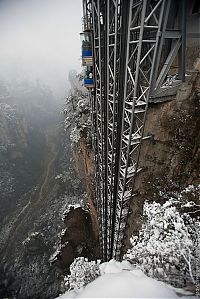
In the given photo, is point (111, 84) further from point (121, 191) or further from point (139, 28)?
point (121, 191)

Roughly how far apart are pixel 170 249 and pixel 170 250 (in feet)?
0.08

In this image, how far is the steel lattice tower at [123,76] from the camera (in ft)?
32.6

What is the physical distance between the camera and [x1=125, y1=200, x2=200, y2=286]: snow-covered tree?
603 centimetres

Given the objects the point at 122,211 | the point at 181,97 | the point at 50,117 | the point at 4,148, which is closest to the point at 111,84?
the point at 181,97

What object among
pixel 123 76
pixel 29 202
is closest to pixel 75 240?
pixel 29 202

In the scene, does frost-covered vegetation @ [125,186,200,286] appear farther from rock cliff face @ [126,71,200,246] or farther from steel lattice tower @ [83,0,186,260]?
steel lattice tower @ [83,0,186,260]

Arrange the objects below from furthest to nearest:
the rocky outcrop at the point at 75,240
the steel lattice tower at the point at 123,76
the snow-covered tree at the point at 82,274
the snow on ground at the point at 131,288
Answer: the rocky outcrop at the point at 75,240
the steel lattice tower at the point at 123,76
the snow-covered tree at the point at 82,274
the snow on ground at the point at 131,288

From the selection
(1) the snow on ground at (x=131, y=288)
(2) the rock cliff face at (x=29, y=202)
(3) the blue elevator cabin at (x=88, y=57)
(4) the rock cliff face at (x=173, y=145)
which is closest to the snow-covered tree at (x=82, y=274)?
(1) the snow on ground at (x=131, y=288)

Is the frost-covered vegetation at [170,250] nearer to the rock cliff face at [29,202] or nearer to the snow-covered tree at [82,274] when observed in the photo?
the snow-covered tree at [82,274]

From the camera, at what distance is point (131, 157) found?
42.9ft

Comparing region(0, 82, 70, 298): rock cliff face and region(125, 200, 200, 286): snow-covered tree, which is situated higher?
region(125, 200, 200, 286): snow-covered tree

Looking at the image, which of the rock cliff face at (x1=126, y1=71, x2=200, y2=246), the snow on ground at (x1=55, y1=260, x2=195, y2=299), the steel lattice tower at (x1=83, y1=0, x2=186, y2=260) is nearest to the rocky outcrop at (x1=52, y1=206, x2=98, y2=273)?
the steel lattice tower at (x1=83, y1=0, x2=186, y2=260)

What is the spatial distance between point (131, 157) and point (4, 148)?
49.2 m

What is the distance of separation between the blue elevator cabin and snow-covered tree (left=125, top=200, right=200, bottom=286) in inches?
395
